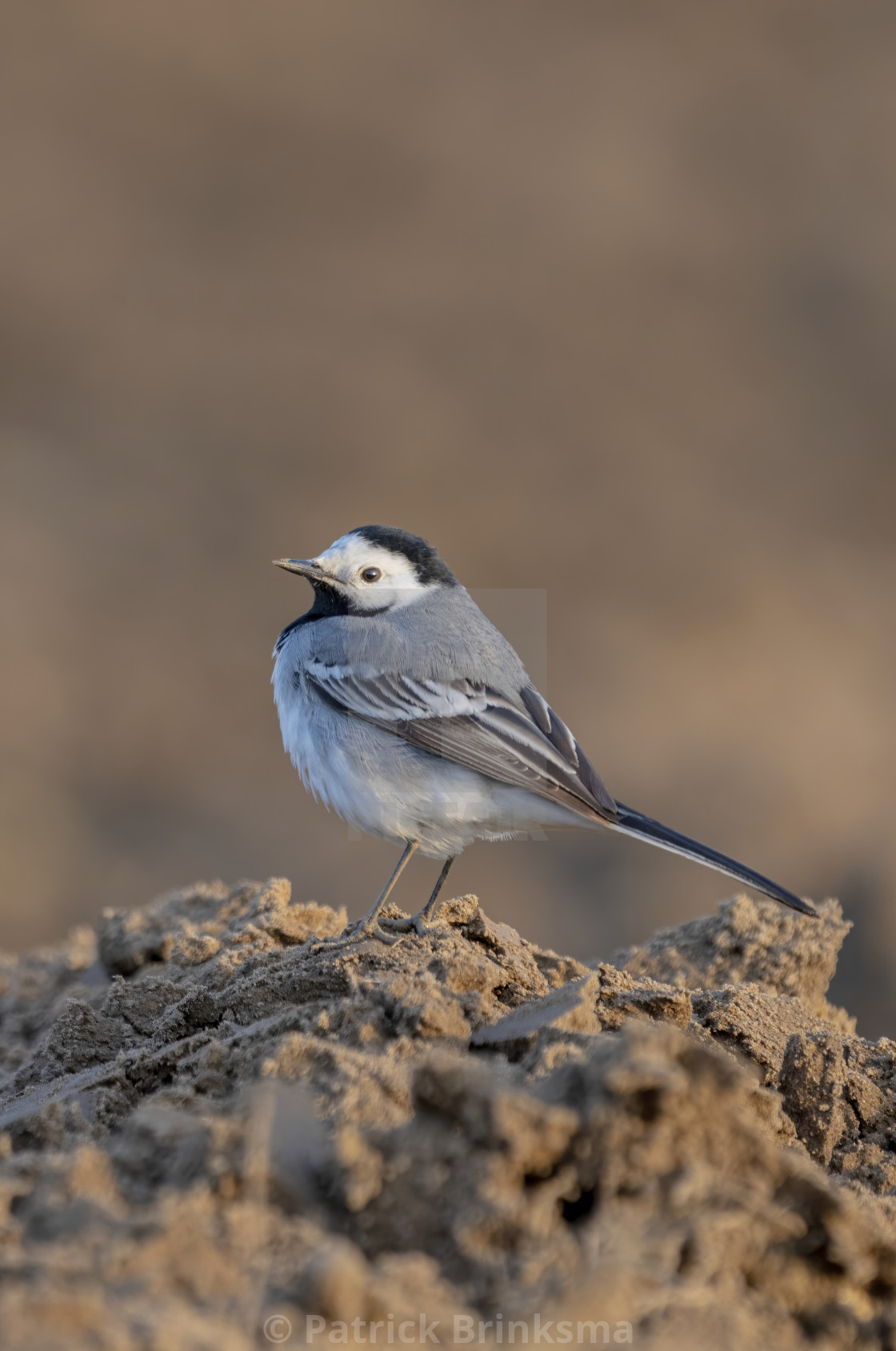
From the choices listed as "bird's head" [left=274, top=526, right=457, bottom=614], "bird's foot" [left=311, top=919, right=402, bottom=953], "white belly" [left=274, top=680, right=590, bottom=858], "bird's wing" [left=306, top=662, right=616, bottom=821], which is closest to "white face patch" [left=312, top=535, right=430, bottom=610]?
"bird's head" [left=274, top=526, right=457, bottom=614]

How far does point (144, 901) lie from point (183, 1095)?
8.70 meters

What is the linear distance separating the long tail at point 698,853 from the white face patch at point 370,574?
1574 mm

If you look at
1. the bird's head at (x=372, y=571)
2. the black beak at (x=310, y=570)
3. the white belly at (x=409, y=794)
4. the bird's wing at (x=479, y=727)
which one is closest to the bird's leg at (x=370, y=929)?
the white belly at (x=409, y=794)

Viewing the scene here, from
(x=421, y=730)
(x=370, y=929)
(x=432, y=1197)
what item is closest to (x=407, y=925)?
(x=370, y=929)

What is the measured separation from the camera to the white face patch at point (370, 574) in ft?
19.0

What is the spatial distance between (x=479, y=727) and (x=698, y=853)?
1.10 metres

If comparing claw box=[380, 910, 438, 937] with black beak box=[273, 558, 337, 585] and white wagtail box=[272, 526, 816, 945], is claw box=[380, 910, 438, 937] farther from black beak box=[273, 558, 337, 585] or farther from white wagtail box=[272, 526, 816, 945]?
black beak box=[273, 558, 337, 585]

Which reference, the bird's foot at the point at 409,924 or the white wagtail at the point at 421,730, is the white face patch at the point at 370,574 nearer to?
the white wagtail at the point at 421,730

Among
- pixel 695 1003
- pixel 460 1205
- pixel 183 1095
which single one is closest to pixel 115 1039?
pixel 183 1095

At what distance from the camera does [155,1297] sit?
6.58ft

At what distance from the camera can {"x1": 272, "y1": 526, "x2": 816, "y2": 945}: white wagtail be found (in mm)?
5145

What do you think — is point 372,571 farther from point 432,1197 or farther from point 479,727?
point 432,1197

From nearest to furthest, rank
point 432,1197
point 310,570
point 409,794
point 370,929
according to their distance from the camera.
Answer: point 432,1197, point 370,929, point 409,794, point 310,570

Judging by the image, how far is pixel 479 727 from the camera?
524 cm
